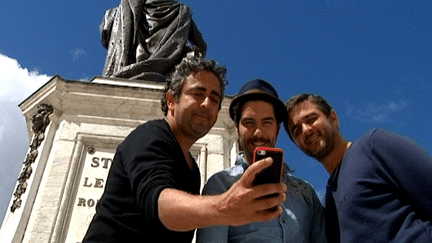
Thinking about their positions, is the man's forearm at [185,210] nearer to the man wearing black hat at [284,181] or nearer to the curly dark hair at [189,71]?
the man wearing black hat at [284,181]

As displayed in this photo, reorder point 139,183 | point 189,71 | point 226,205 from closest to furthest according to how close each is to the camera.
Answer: point 226,205
point 139,183
point 189,71

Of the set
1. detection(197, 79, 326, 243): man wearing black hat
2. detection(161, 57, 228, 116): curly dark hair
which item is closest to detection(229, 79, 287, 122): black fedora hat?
detection(197, 79, 326, 243): man wearing black hat

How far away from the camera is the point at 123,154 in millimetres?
1737

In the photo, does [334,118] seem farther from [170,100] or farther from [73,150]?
[73,150]

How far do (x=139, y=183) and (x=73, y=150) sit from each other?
267cm

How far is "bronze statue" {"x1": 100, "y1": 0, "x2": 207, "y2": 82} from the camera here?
5920 mm

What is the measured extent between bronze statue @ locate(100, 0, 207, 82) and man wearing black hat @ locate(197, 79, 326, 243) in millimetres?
3469

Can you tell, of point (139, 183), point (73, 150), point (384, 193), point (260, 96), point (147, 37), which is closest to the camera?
point (139, 183)

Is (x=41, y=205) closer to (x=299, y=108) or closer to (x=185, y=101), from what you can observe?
(x=185, y=101)

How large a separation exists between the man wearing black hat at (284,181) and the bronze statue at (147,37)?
3.47 m

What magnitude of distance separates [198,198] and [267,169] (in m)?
0.26

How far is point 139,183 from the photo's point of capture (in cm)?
146

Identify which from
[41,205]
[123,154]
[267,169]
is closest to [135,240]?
[123,154]

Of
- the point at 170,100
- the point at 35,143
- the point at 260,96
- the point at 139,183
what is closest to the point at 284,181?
the point at 260,96
